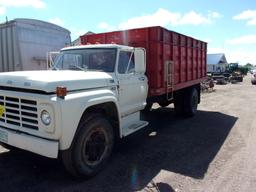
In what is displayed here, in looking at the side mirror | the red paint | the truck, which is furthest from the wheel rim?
the red paint

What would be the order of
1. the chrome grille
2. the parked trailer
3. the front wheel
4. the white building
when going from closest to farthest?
the chrome grille < the front wheel < the parked trailer < the white building

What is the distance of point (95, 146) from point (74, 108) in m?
1.01

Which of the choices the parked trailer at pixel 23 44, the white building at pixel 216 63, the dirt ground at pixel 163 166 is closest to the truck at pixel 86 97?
the dirt ground at pixel 163 166

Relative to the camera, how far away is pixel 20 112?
14.2 ft

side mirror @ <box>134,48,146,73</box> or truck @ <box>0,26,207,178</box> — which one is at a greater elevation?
side mirror @ <box>134,48,146,73</box>

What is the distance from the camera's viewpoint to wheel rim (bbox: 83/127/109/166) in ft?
15.4

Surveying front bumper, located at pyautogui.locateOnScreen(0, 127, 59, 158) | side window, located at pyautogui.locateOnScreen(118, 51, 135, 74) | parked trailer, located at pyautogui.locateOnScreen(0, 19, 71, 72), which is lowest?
front bumper, located at pyautogui.locateOnScreen(0, 127, 59, 158)

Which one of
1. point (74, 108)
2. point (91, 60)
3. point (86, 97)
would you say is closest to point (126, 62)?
point (91, 60)

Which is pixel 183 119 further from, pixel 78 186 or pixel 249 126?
pixel 78 186

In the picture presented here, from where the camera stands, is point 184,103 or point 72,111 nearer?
point 72,111

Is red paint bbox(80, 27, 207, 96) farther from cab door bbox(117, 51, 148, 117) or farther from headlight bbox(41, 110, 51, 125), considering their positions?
headlight bbox(41, 110, 51, 125)

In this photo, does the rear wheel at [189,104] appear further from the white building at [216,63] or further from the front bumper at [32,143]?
the white building at [216,63]

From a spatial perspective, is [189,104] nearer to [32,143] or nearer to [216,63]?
[32,143]

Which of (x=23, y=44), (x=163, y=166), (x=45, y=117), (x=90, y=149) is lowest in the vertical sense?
(x=163, y=166)
